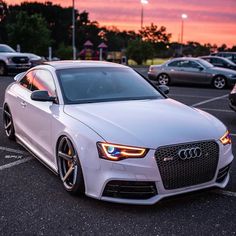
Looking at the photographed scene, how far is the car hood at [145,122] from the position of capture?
403 centimetres

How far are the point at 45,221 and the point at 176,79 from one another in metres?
15.5

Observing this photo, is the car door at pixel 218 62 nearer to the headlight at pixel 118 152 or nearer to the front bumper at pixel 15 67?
the front bumper at pixel 15 67

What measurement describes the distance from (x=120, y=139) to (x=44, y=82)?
6.91 ft

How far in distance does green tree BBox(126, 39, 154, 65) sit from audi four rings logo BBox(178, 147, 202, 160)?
4059cm

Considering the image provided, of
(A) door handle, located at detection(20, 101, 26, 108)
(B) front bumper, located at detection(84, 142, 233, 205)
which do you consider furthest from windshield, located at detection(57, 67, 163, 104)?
(B) front bumper, located at detection(84, 142, 233, 205)

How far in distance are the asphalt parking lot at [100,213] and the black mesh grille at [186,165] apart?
7.0 inches

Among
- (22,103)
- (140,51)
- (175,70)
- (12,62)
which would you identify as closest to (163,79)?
(175,70)

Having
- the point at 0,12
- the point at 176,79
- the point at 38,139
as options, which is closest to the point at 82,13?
the point at 0,12

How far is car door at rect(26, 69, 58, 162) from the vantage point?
16.7 feet

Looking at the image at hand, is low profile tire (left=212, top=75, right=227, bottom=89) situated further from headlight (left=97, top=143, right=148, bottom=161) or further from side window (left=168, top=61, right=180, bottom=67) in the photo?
headlight (left=97, top=143, right=148, bottom=161)

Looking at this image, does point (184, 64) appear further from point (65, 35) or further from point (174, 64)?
point (65, 35)

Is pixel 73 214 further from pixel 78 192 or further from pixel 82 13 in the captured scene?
pixel 82 13


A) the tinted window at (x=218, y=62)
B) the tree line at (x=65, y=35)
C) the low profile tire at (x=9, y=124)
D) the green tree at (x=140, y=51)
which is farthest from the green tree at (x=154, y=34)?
the low profile tire at (x=9, y=124)

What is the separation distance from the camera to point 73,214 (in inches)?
162
